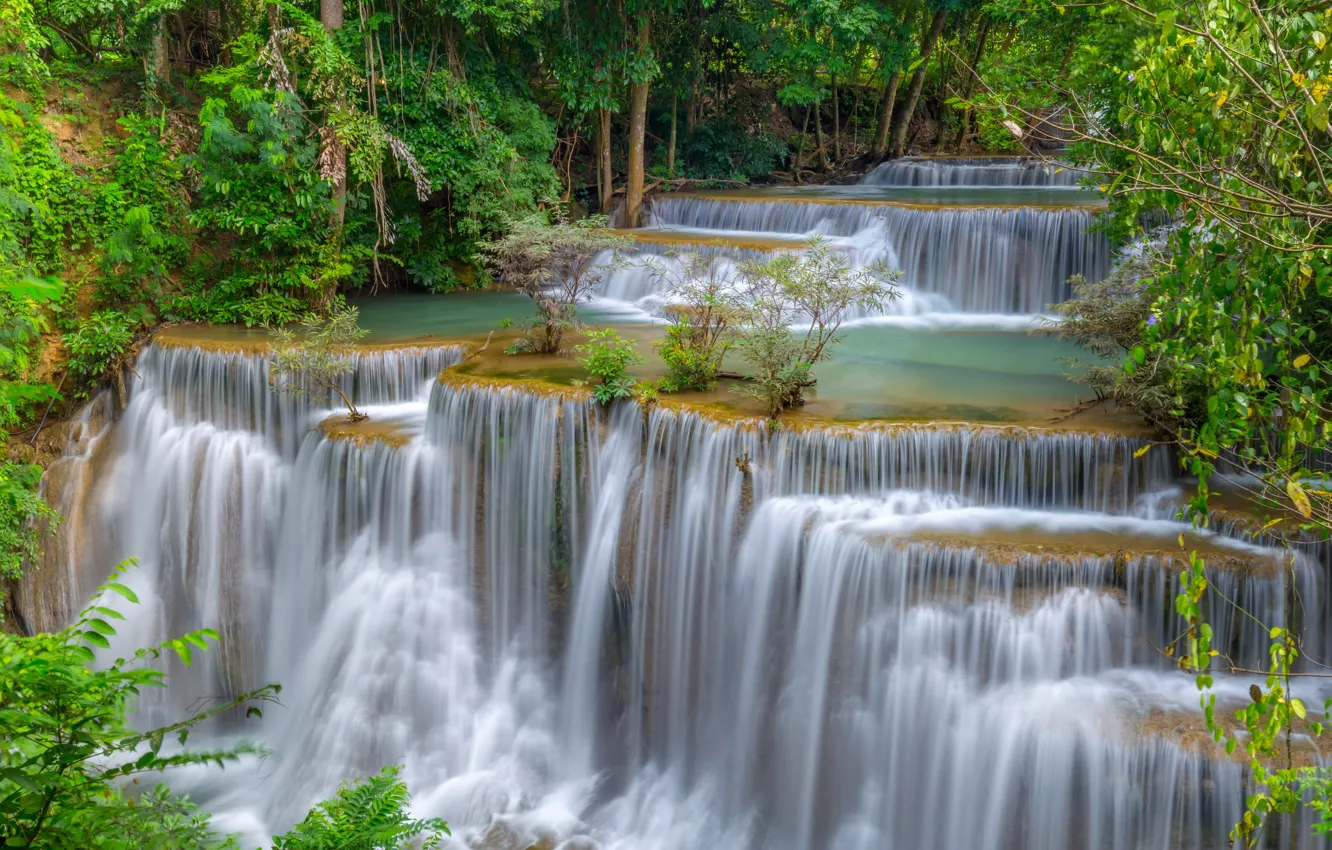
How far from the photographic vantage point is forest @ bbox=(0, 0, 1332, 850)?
3.97 m

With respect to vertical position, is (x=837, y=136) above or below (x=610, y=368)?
above

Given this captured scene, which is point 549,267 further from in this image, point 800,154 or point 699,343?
point 800,154

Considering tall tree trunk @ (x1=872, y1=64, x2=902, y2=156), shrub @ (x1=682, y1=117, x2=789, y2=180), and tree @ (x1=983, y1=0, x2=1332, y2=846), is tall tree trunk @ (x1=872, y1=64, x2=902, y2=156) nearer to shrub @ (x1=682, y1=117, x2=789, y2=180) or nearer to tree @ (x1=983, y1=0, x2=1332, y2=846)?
shrub @ (x1=682, y1=117, x2=789, y2=180)

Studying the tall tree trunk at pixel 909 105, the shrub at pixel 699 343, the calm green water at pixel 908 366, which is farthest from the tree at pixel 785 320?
the tall tree trunk at pixel 909 105

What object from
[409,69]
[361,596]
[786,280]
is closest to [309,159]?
[409,69]

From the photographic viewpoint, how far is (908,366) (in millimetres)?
10547

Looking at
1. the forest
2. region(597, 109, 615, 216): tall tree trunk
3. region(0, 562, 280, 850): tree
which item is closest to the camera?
region(0, 562, 280, 850): tree

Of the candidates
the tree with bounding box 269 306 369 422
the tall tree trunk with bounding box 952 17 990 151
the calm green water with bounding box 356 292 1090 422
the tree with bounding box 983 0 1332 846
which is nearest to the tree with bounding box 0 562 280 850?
the tree with bounding box 983 0 1332 846

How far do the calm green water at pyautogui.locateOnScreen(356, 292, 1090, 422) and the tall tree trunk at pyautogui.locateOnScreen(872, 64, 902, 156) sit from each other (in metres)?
9.93

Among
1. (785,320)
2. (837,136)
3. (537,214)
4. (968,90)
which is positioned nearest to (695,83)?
(837,136)

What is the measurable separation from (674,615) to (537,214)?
19.2 feet

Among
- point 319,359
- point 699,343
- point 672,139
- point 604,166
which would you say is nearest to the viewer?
point 699,343

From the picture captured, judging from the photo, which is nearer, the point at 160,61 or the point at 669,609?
the point at 669,609

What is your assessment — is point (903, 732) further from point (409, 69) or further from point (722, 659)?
point (409, 69)
